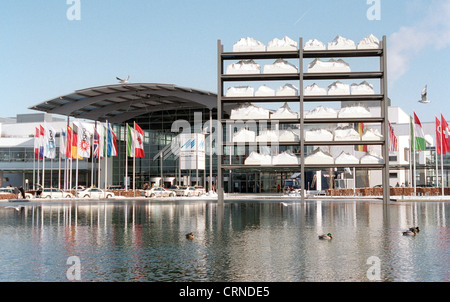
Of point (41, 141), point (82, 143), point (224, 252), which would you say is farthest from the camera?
point (41, 141)

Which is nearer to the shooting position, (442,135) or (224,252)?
(224,252)

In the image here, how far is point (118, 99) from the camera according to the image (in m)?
77.4

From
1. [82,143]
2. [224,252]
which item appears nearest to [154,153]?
[82,143]

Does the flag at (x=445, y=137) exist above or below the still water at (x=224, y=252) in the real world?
above

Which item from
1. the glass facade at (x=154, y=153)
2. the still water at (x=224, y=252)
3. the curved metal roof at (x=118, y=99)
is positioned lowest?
the still water at (x=224, y=252)

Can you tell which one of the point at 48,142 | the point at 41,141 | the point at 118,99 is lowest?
the point at 48,142

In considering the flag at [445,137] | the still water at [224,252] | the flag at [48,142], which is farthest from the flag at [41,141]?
the flag at [445,137]

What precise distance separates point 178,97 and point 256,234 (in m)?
57.3

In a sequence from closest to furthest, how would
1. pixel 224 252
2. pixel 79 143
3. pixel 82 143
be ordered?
pixel 224 252
pixel 79 143
pixel 82 143

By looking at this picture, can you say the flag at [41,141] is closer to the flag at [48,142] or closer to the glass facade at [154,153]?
the flag at [48,142]

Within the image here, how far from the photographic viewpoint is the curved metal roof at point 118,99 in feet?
233

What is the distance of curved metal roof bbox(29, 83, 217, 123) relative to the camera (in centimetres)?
7088

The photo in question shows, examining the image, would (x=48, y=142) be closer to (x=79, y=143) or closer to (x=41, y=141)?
(x=41, y=141)
